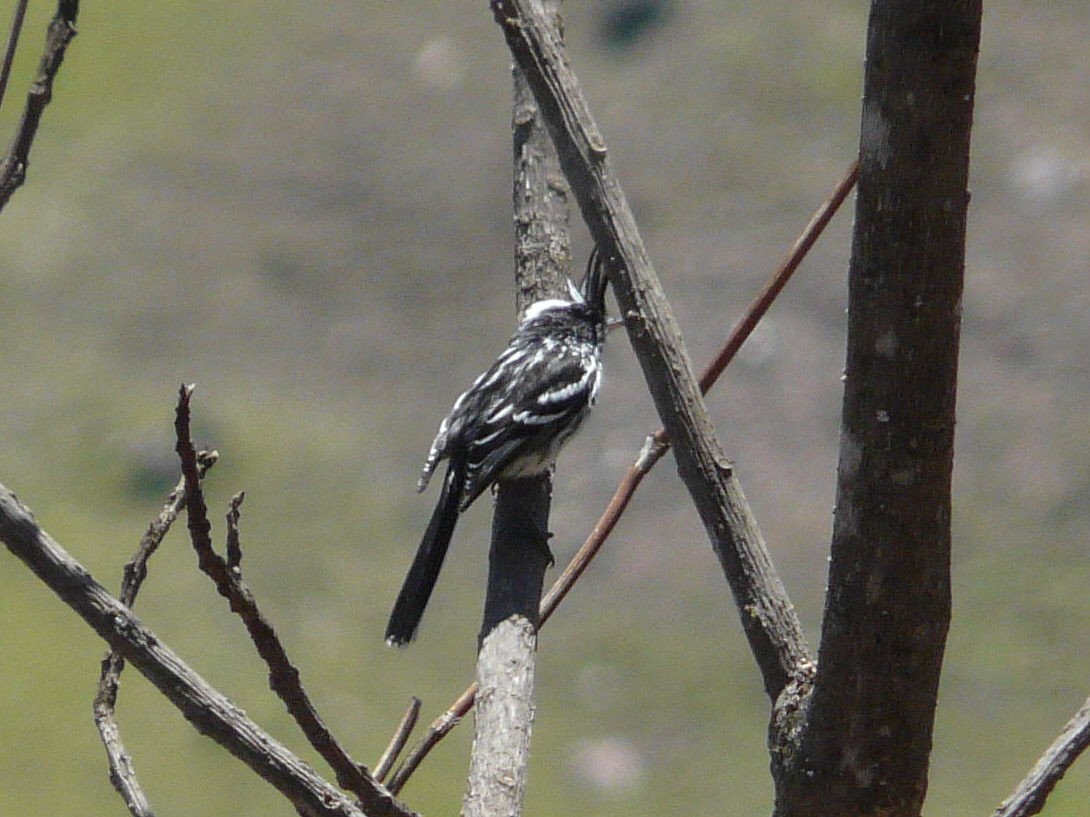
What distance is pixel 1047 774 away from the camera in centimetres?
189

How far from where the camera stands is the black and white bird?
3945 millimetres

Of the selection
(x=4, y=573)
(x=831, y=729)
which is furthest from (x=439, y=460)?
(x=4, y=573)

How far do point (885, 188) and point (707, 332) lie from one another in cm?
1043

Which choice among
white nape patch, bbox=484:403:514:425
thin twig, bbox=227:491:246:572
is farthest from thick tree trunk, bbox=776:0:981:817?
white nape patch, bbox=484:403:514:425

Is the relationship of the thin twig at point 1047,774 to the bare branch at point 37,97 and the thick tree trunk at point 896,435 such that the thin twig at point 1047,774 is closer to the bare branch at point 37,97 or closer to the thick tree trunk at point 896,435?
Answer: the thick tree trunk at point 896,435

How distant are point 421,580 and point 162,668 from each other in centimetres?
225

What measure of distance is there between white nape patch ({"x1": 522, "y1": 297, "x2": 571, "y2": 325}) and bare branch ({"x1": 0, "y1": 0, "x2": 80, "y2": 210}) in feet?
6.38

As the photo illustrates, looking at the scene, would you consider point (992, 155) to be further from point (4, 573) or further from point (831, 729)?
point (831, 729)

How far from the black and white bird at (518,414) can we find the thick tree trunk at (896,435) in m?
2.00

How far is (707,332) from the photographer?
12.0 meters

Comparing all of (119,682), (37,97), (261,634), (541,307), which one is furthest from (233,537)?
(541,307)

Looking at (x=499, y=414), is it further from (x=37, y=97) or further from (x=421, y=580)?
(x=37, y=97)

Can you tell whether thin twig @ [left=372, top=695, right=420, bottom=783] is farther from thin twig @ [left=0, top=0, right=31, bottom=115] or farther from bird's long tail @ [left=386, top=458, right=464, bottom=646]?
bird's long tail @ [left=386, top=458, right=464, bottom=646]

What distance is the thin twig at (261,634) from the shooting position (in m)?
1.55
